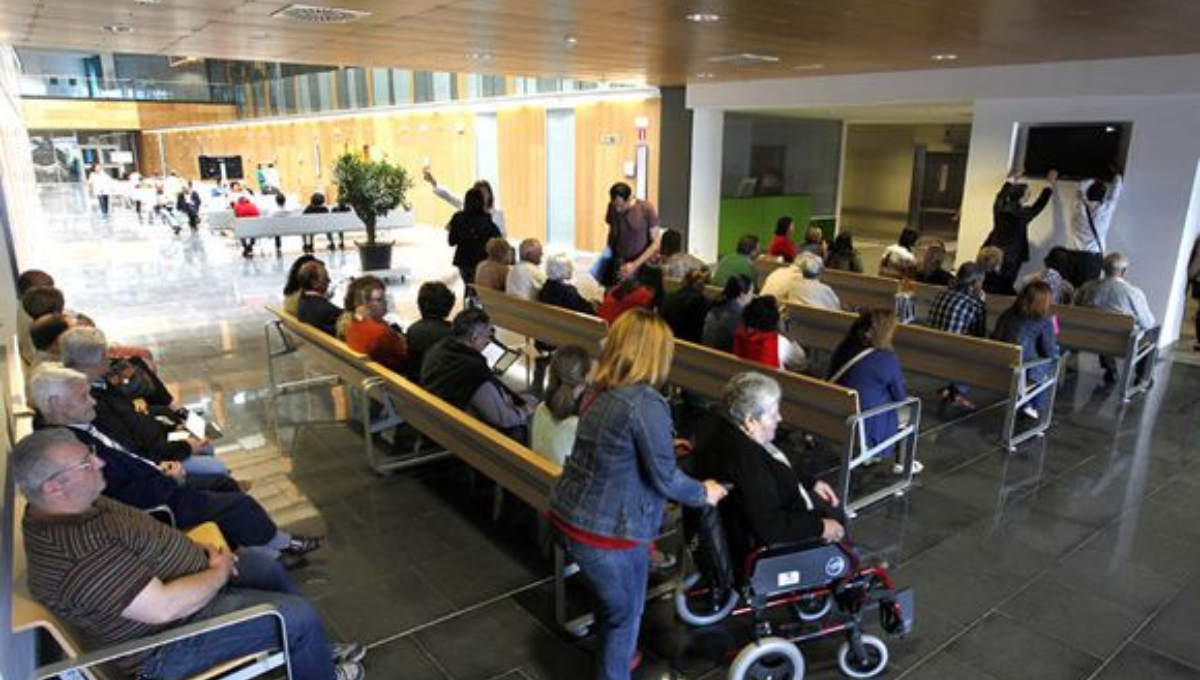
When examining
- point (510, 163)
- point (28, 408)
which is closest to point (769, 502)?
point (28, 408)

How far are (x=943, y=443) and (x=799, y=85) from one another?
7.14 metres

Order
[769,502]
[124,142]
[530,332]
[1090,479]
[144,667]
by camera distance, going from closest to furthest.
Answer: [144,667] → [769,502] → [1090,479] → [530,332] → [124,142]

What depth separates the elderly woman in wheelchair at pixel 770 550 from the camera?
268cm

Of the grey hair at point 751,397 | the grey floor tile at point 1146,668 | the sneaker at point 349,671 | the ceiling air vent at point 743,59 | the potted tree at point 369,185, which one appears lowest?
the grey floor tile at point 1146,668

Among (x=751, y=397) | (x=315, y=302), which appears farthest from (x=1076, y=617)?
(x=315, y=302)

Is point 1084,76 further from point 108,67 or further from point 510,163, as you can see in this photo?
point 108,67

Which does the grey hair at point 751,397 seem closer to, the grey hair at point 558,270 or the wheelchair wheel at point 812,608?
the wheelchair wheel at point 812,608

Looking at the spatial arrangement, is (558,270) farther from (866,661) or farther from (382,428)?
(866,661)

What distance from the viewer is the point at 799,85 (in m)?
11.0

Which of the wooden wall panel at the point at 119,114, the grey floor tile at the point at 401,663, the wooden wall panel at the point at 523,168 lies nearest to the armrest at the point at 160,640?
the grey floor tile at the point at 401,663

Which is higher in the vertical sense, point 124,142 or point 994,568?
point 124,142

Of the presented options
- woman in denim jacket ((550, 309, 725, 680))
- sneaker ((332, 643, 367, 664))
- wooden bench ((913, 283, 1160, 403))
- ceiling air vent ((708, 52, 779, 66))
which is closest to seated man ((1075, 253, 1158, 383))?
wooden bench ((913, 283, 1160, 403))

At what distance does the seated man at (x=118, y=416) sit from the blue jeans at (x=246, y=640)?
1.24 metres

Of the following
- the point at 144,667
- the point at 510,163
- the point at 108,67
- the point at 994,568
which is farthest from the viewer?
the point at 108,67
